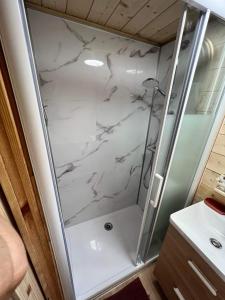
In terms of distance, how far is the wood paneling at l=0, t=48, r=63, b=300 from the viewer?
0.39 metres

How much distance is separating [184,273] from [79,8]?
6.29 ft

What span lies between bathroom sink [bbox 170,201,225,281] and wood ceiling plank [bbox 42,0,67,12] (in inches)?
63.4

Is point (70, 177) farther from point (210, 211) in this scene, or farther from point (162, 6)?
point (162, 6)

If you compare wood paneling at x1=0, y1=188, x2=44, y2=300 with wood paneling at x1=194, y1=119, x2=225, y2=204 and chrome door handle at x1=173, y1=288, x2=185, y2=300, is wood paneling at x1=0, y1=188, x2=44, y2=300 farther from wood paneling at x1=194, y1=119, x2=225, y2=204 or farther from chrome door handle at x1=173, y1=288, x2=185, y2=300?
wood paneling at x1=194, y1=119, x2=225, y2=204

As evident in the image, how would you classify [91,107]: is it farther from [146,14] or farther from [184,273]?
[184,273]

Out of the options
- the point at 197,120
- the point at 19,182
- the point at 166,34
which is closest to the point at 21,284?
the point at 19,182

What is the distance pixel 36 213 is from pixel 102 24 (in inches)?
56.2

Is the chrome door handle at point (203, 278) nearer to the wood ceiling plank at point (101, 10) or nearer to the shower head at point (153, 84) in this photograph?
A: the shower head at point (153, 84)

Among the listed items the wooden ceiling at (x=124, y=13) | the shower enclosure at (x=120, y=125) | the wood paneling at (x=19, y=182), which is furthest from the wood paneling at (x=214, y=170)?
the wood paneling at (x=19, y=182)

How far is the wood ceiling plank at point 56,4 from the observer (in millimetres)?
951

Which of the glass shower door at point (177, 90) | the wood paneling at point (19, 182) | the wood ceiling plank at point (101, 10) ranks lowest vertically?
the wood paneling at point (19, 182)

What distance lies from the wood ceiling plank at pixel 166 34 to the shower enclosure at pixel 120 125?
67mm

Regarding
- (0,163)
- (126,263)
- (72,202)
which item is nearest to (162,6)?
(0,163)

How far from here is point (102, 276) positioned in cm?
138
